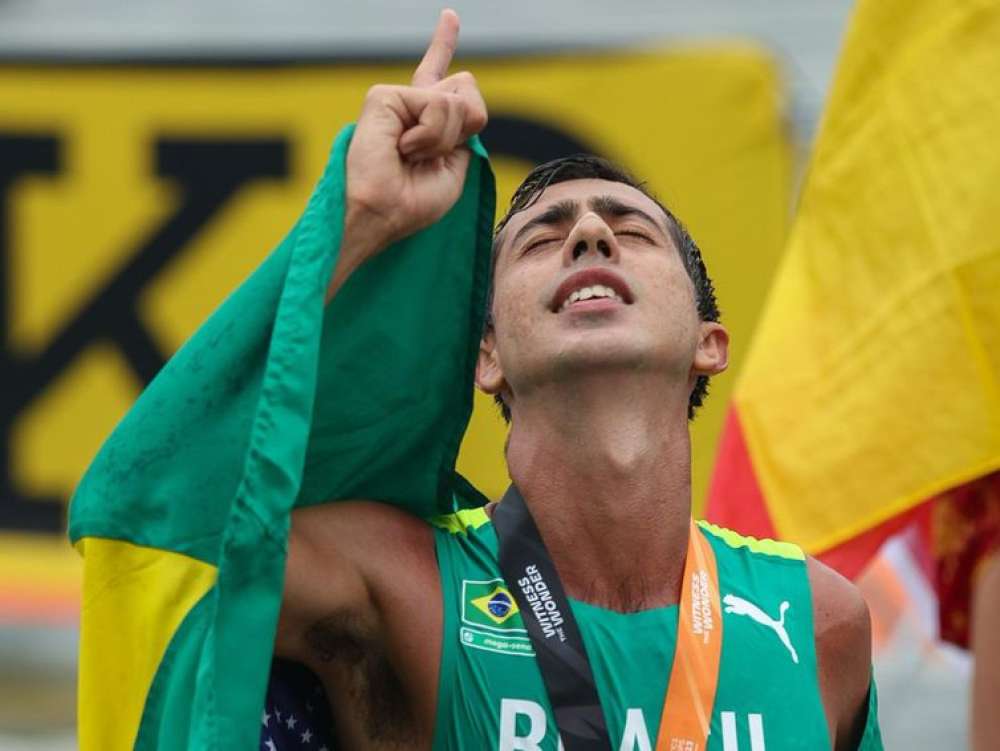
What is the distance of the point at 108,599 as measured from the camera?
7.11 ft

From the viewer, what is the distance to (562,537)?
2.42 metres

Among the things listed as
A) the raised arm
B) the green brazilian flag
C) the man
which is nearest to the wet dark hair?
the man

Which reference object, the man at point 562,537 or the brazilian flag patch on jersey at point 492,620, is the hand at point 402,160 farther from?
the brazilian flag patch on jersey at point 492,620

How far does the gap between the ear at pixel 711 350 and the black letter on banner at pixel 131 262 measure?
295 centimetres

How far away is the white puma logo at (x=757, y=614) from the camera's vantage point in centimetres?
240

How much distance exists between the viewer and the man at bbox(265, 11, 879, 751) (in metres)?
2.19

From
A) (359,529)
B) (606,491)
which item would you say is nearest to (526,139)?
(606,491)

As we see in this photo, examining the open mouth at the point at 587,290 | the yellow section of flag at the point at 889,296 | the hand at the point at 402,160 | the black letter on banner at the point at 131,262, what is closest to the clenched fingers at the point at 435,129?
the hand at the point at 402,160

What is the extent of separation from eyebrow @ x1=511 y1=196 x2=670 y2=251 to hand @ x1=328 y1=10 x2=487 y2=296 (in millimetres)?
377

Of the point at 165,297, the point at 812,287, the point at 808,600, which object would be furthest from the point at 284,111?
the point at 808,600

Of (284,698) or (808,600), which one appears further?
(808,600)

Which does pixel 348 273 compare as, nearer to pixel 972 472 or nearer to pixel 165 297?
pixel 972 472

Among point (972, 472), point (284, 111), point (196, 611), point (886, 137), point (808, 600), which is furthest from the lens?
point (284, 111)

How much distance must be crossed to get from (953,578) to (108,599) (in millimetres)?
1996
